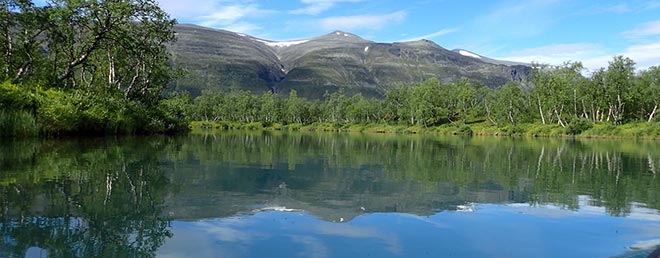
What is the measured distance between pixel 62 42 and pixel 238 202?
115ft

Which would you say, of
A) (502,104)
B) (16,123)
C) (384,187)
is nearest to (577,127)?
(502,104)

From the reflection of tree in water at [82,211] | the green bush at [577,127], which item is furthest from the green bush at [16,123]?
the green bush at [577,127]

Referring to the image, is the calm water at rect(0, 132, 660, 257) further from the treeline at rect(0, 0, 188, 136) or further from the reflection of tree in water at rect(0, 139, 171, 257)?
the treeline at rect(0, 0, 188, 136)

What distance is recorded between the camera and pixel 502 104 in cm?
11131

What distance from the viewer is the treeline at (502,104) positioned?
298ft

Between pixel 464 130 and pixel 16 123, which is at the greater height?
pixel 16 123

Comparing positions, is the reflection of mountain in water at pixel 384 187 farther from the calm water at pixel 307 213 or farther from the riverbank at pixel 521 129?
the riverbank at pixel 521 129

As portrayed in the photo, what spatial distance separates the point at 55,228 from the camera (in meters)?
8.08

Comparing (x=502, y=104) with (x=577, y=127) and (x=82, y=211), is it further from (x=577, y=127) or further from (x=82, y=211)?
(x=82, y=211)

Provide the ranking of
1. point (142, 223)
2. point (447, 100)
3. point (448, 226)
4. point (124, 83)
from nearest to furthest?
point (142, 223)
point (448, 226)
point (124, 83)
point (447, 100)

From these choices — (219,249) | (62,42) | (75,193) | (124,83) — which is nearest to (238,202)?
(75,193)

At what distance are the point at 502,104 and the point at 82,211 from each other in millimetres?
110146

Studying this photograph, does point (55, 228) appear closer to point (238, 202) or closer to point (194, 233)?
point (194, 233)

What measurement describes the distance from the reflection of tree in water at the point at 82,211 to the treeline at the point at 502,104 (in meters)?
82.5
